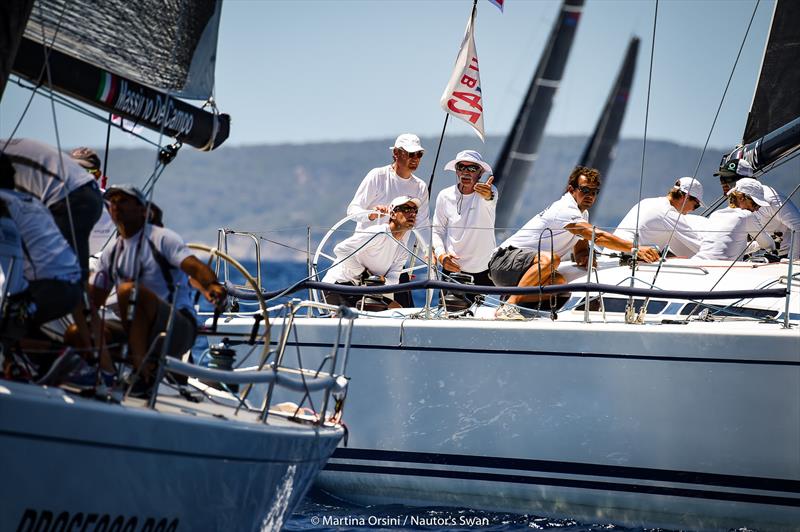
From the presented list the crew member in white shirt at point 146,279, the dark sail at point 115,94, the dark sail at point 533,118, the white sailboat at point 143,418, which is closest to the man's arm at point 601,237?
the white sailboat at point 143,418

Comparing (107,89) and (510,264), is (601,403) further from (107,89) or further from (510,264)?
(107,89)

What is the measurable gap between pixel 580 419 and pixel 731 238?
197 centimetres

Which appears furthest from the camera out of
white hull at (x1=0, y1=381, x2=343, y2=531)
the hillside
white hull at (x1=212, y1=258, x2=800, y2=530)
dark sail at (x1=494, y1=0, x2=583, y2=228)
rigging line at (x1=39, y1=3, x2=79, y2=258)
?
the hillside

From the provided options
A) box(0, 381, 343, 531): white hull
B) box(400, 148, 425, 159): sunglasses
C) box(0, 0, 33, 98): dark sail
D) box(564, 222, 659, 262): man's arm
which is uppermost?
box(400, 148, 425, 159): sunglasses

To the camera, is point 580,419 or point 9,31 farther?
point 580,419

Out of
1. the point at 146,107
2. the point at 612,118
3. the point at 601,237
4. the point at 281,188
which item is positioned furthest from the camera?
the point at 281,188

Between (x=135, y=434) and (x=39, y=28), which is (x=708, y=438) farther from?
(x=39, y=28)

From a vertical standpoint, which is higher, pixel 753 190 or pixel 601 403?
pixel 753 190

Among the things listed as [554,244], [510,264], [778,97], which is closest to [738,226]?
[778,97]

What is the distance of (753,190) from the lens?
7953 mm

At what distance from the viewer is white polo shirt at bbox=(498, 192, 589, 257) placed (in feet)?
24.6

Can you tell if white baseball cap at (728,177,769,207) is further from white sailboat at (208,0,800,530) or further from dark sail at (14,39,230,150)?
dark sail at (14,39,230,150)

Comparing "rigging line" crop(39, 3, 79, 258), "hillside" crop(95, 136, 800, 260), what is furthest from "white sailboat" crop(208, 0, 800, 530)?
"hillside" crop(95, 136, 800, 260)

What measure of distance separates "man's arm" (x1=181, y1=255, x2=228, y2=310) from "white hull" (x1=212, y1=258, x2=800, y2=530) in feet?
7.84
